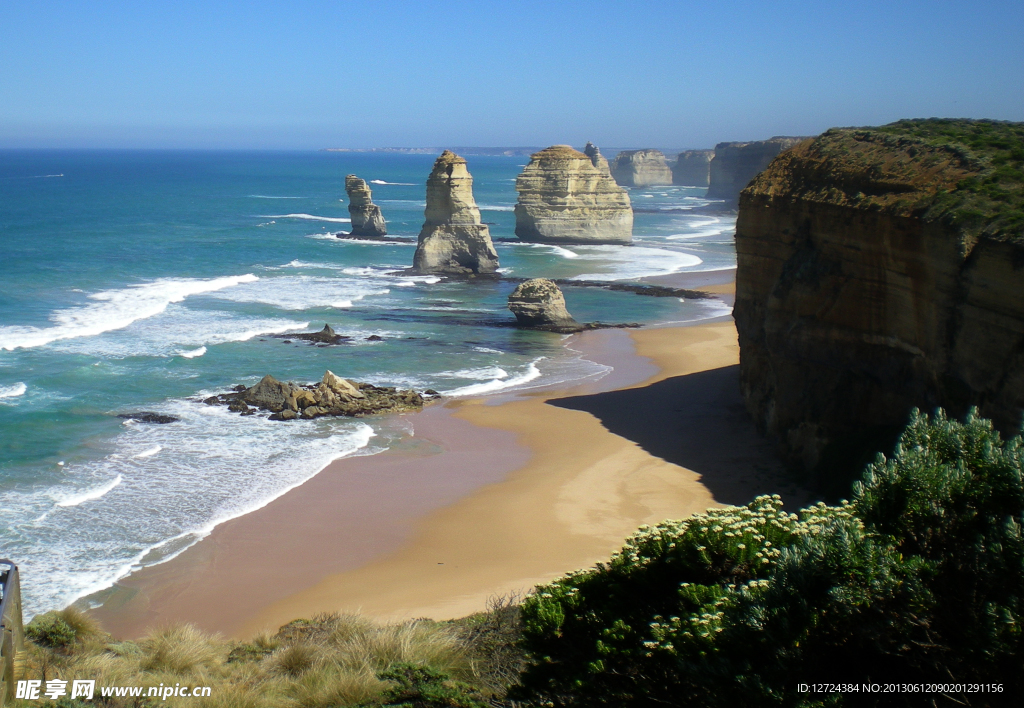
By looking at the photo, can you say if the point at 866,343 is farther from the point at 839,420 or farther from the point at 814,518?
the point at 814,518

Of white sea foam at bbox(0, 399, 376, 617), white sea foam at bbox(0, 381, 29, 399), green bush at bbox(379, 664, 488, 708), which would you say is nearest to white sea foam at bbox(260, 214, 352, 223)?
white sea foam at bbox(0, 381, 29, 399)

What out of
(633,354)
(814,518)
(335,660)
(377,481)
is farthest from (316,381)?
(814,518)

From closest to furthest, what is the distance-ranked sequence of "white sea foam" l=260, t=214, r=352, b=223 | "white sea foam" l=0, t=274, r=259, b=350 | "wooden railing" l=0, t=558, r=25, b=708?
"wooden railing" l=0, t=558, r=25, b=708
"white sea foam" l=0, t=274, r=259, b=350
"white sea foam" l=260, t=214, r=352, b=223

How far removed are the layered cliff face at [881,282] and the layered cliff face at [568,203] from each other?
46511 millimetres

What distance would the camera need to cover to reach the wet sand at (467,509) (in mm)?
14258

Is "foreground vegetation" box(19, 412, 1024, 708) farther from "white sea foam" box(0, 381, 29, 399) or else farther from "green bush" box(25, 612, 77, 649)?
"white sea foam" box(0, 381, 29, 399)

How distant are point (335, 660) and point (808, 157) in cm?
1715

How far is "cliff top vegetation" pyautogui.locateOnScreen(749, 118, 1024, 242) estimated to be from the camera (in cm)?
1527

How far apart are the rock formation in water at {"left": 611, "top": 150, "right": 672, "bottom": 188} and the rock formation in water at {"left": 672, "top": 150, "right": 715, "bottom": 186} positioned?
181 inches

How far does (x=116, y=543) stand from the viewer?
15953 mm

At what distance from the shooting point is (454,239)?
53.8 metres

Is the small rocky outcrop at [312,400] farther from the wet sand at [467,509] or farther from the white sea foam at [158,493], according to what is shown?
the wet sand at [467,509]

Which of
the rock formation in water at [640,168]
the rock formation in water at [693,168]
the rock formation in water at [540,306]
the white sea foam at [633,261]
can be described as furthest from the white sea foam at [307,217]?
the rock formation in water at [693,168]

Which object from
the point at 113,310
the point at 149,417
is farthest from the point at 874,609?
the point at 113,310
